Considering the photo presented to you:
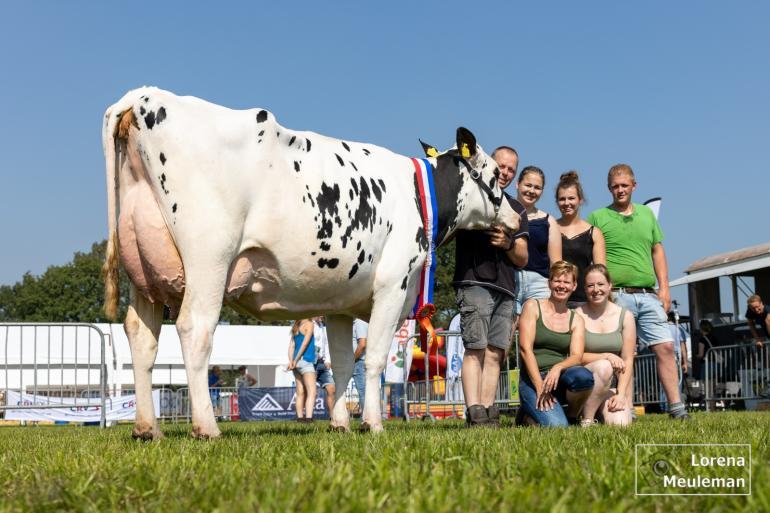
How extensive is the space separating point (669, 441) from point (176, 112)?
340 centimetres

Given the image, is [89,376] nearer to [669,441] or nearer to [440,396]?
[440,396]

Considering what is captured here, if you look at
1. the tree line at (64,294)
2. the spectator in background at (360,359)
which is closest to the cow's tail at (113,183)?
the spectator in background at (360,359)

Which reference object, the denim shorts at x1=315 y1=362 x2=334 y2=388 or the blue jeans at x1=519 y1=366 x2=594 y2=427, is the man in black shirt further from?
the denim shorts at x1=315 y1=362 x2=334 y2=388

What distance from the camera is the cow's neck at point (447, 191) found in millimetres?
7199

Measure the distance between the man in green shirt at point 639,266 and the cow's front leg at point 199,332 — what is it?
4491 mm

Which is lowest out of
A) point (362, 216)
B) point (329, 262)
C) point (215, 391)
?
point (215, 391)

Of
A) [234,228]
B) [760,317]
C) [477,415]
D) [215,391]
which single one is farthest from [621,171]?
[215,391]

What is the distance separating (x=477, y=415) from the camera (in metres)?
7.20

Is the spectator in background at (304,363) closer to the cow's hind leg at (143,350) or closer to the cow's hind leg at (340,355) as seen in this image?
the cow's hind leg at (340,355)

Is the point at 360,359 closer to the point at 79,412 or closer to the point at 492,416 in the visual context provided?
the point at 492,416

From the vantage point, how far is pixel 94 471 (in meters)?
3.25

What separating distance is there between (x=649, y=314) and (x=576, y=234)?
41.4 inches

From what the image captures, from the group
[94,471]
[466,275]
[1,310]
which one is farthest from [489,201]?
[1,310]

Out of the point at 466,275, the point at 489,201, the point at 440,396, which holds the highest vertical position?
the point at 489,201
